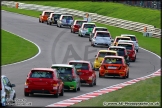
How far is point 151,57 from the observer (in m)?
52.9

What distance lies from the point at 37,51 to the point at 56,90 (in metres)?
25.8

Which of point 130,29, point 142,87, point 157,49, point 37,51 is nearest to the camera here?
point 142,87

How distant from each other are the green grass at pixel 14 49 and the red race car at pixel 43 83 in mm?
16447

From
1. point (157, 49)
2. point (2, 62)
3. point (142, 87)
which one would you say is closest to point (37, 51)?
point (2, 62)

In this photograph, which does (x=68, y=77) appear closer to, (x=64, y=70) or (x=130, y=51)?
(x=64, y=70)

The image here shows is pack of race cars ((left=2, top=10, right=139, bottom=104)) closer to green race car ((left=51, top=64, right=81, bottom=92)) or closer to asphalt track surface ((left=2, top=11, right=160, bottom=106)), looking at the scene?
green race car ((left=51, top=64, right=81, bottom=92))

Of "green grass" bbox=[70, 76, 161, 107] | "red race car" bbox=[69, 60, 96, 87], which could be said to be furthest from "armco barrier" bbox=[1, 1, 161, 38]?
"green grass" bbox=[70, 76, 161, 107]

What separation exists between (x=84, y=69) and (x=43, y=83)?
7.09 m

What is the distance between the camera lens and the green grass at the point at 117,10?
78.7 meters

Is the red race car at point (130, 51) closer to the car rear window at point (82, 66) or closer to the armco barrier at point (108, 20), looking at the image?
the car rear window at point (82, 66)

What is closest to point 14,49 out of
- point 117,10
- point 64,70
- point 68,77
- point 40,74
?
point 64,70

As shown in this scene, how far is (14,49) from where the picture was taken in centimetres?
5309

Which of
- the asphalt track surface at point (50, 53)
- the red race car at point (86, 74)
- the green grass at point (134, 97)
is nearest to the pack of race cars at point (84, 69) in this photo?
the red race car at point (86, 74)

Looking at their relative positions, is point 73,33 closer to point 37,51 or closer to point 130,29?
point 130,29
